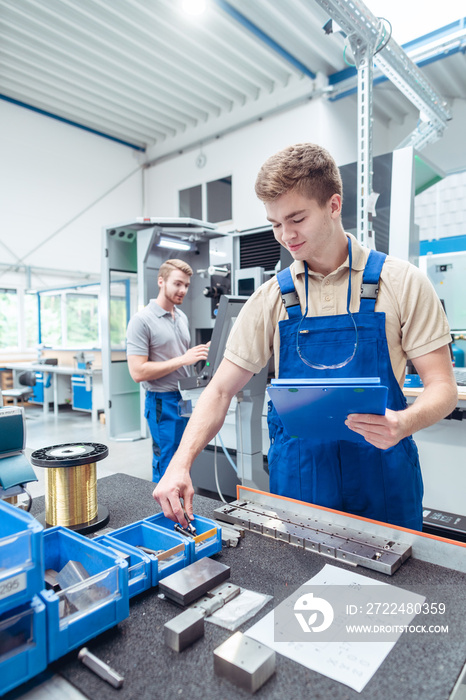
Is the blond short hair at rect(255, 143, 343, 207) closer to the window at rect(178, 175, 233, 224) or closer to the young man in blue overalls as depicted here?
the young man in blue overalls

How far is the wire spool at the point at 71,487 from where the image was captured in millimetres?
885

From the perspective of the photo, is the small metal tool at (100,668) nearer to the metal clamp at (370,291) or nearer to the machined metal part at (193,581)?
the machined metal part at (193,581)

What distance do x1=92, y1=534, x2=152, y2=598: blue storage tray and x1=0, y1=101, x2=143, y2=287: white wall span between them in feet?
23.2

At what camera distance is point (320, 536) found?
888 mm

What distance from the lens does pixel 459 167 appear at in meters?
5.87

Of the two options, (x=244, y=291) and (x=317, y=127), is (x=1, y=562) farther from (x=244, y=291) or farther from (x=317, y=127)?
(x=317, y=127)

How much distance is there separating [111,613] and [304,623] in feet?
0.90

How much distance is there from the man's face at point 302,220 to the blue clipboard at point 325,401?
1.38ft

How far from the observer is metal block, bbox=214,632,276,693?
0.53 m

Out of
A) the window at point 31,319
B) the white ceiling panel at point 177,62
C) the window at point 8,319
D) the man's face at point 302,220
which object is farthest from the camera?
the window at point 31,319

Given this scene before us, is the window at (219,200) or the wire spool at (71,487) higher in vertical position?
the window at (219,200)

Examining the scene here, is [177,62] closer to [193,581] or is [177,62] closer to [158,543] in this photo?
[158,543]

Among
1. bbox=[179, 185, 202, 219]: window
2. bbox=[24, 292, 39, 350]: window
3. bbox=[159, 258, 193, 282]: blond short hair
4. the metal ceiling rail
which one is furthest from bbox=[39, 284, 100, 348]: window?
the metal ceiling rail

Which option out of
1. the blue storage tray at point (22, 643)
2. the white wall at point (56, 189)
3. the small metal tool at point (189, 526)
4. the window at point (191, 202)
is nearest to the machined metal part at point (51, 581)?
the blue storage tray at point (22, 643)
